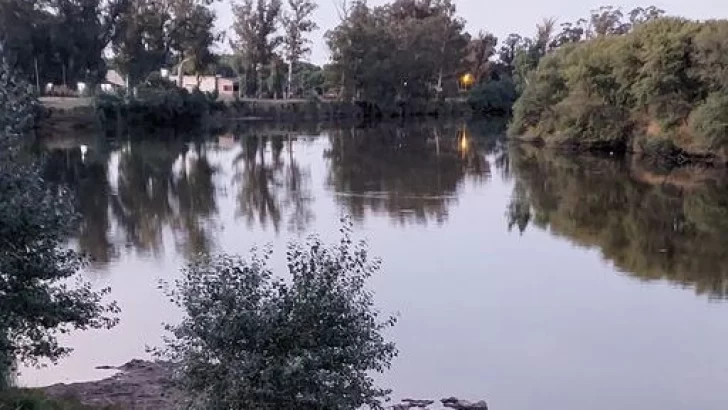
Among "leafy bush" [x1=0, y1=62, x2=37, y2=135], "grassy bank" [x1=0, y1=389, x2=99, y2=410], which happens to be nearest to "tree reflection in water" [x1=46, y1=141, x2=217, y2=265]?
"grassy bank" [x1=0, y1=389, x2=99, y2=410]

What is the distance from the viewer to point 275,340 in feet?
20.7

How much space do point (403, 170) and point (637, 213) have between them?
10700 millimetres

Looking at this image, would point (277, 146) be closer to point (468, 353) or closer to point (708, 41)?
point (708, 41)

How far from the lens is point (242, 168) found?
3566 cm

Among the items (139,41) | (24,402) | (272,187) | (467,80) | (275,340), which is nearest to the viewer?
(275,340)

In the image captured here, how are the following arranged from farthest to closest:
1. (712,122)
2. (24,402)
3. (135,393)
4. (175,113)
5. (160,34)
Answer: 1. (160,34)
2. (175,113)
3. (712,122)
4. (135,393)
5. (24,402)

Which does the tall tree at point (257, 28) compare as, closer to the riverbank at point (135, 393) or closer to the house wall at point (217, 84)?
the house wall at point (217, 84)

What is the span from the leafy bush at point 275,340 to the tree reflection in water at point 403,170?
16.1 meters

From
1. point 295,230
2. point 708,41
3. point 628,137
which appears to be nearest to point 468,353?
point 295,230

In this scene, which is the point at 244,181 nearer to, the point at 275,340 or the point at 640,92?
the point at 640,92

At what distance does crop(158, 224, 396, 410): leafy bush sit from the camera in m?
6.22

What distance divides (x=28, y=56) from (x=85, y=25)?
426 centimetres

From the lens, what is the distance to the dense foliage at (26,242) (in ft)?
Result: 21.4

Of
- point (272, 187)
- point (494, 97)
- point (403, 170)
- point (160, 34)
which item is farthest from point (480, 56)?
point (272, 187)
